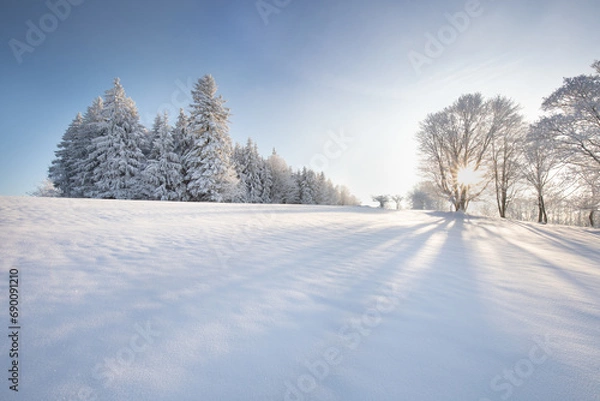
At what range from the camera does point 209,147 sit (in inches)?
690

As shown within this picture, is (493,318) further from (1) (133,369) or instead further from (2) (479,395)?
(1) (133,369)

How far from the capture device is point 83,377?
4.29ft

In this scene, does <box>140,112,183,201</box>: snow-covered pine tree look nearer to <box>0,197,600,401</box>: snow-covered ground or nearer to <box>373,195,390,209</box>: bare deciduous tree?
<box>0,197,600,401</box>: snow-covered ground

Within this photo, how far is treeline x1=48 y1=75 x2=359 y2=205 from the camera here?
17734 millimetres

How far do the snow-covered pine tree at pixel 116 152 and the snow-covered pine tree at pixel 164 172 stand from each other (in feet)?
4.42

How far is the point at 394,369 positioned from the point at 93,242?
508 centimetres

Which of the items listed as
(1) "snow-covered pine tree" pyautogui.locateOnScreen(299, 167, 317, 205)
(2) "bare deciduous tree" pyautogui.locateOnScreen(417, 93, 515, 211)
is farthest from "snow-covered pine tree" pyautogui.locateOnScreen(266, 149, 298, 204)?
(2) "bare deciduous tree" pyautogui.locateOnScreen(417, 93, 515, 211)

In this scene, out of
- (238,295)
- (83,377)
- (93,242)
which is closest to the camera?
(83,377)

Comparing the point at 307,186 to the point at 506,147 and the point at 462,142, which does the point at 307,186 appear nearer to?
the point at 462,142

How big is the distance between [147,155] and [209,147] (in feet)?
32.0

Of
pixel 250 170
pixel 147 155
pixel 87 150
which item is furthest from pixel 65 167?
pixel 250 170

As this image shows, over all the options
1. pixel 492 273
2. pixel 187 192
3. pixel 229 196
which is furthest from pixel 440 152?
pixel 187 192

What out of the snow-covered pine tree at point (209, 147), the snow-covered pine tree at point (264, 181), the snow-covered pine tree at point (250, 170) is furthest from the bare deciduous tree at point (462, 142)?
the snow-covered pine tree at point (264, 181)

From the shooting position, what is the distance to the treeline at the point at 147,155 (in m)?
17.7
